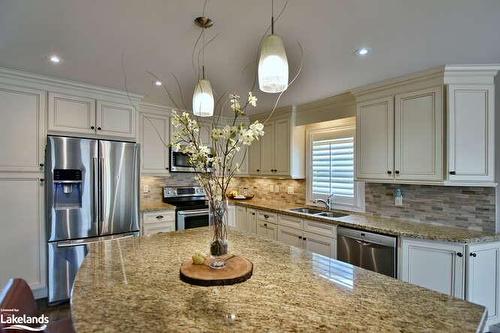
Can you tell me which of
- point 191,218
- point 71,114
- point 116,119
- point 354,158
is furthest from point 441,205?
point 71,114

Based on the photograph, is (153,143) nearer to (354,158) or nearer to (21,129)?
(21,129)

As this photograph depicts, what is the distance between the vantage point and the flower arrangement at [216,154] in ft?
4.38

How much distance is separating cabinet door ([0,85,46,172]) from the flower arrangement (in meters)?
2.26

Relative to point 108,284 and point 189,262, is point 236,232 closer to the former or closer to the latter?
point 189,262

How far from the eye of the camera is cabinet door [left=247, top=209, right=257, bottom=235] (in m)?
4.10

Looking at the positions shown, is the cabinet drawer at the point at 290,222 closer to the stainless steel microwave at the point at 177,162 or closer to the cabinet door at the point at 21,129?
the stainless steel microwave at the point at 177,162

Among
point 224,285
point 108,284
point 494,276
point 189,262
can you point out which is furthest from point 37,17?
point 494,276

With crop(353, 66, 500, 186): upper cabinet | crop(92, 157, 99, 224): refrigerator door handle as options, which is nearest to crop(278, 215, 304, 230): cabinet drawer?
crop(353, 66, 500, 186): upper cabinet

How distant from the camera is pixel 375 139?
2953mm

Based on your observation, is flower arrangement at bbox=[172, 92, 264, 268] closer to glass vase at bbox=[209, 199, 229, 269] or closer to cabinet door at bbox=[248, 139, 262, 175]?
glass vase at bbox=[209, 199, 229, 269]

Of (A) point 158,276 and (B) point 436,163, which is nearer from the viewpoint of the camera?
(A) point 158,276

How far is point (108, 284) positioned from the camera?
1.27m

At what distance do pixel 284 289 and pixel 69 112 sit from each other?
299cm

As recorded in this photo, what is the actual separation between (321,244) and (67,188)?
9.35ft
